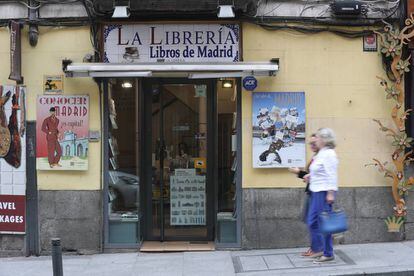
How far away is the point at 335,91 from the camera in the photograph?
841 cm

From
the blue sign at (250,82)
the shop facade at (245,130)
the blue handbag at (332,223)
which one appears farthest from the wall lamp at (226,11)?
the blue handbag at (332,223)

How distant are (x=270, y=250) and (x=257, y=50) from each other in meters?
3.04

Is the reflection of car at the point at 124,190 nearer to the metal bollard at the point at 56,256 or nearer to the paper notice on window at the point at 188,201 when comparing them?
the paper notice on window at the point at 188,201

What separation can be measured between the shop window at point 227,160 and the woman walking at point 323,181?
1663 mm

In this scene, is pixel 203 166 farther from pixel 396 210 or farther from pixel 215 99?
pixel 396 210

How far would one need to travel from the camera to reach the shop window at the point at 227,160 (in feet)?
27.9

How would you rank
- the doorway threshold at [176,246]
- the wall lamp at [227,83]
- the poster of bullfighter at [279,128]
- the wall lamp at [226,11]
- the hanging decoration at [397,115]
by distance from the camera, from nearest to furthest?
the wall lamp at [226,11]
the hanging decoration at [397,115]
the poster of bullfighter at [279,128]
the doorway threshold at [176,246]
the wall lamp at [227,83]

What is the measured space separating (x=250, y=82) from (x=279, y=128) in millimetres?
826

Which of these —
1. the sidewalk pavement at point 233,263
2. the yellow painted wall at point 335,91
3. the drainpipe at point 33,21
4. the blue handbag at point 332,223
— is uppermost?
the drainpipe at point 33,21

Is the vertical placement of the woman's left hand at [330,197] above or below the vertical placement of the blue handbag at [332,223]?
above

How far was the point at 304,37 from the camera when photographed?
8.39 metres

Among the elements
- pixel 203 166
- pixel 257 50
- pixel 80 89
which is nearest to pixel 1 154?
pixel 80 89

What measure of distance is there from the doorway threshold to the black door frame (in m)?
0.11

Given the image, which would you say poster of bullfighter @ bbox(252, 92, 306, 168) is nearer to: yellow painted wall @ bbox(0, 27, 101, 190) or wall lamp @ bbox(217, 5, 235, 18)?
wall lamp @ bbox(217, 5, 235, 18)
